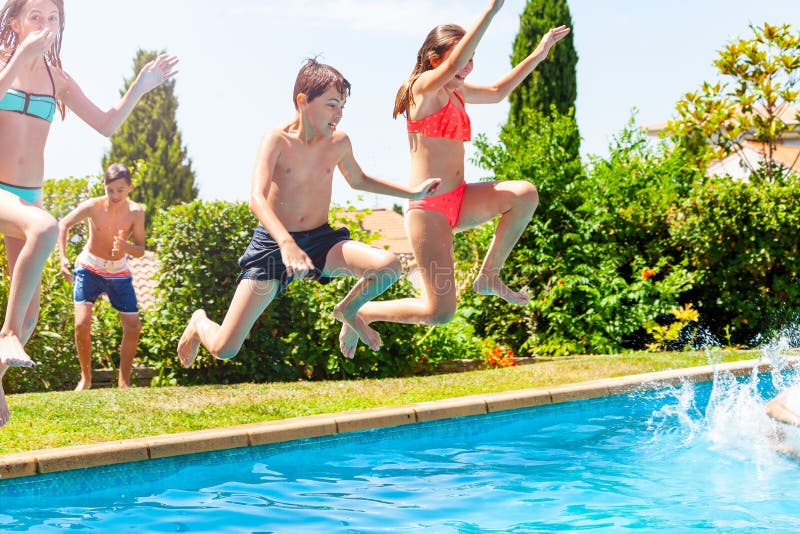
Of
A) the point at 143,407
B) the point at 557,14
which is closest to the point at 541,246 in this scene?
the point at 143,407

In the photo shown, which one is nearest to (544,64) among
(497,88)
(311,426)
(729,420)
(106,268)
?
(106,268)

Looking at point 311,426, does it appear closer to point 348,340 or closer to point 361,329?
point 348,340

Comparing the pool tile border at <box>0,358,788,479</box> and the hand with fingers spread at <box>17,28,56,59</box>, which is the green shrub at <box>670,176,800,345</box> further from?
the hand with fingers spread at <box>17,28,56,59</box>

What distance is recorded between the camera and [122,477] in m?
6.14

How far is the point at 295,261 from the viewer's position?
380cm

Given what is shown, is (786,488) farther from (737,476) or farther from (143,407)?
(143,407)

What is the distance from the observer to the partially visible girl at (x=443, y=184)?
15.5 feet

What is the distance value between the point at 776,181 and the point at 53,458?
1077 centimetres

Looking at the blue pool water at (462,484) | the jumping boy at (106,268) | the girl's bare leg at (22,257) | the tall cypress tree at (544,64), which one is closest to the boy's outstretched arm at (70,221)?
the jumping boy at (106,268)

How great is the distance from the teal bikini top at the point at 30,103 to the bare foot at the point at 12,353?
952 millimetres

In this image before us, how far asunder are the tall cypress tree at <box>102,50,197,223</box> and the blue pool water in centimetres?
2661

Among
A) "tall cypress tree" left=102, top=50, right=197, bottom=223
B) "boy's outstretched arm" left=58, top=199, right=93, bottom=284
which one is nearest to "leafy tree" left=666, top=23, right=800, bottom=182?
"boy's outstretched arm" left=58, top=199, right=93, bottom=284

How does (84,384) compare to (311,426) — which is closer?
(311,426)

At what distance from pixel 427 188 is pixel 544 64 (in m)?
19.6
